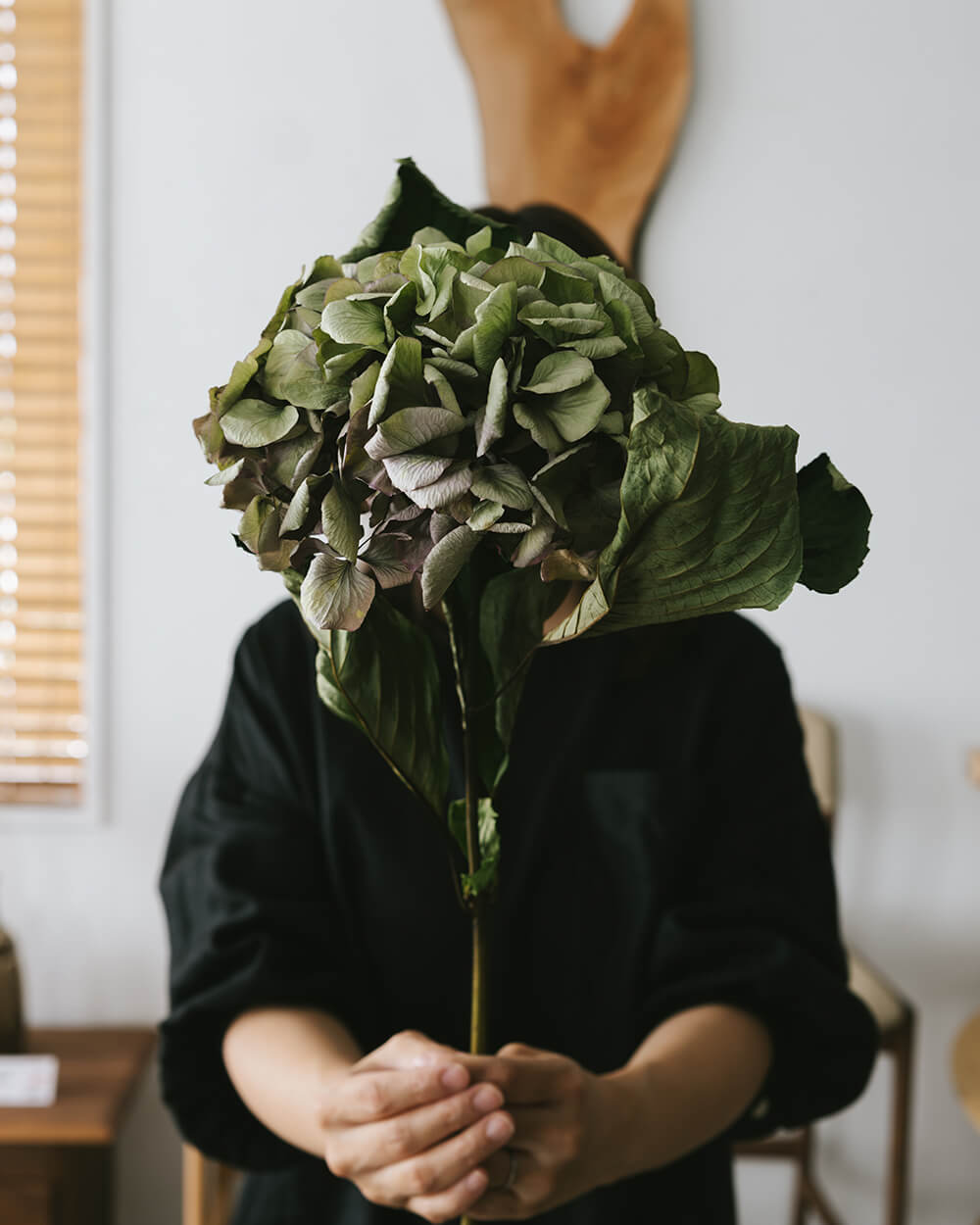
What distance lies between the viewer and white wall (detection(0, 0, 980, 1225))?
175cm

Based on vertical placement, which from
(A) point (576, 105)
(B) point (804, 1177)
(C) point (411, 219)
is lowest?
(B) point (804, 1177)

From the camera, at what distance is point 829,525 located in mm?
404

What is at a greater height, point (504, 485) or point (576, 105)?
point (576, 105)

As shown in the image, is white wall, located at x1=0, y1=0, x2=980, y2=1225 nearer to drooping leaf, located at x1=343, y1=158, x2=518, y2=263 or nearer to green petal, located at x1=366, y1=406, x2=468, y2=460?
drooping leaf, located at x1=343, y1=158, x2=518, y2=263

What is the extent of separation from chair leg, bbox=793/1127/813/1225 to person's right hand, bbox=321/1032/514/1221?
4.98 ft

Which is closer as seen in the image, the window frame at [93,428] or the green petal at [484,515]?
the green petal at [484,515]

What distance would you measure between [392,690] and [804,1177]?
1773 mm

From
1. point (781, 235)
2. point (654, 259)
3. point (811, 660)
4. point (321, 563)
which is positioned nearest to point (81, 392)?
point (654, 259)

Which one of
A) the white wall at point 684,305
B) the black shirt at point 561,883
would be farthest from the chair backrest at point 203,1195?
the black shirt at point 561,883

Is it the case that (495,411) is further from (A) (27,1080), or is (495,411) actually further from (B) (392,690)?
(A) (27,1080)

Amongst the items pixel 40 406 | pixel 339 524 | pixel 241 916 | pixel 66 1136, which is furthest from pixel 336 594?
pixel 40 406

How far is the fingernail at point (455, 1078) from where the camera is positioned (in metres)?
0.53

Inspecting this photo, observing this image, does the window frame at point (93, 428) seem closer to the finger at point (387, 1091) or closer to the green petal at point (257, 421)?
the finger at point (387, 1091)

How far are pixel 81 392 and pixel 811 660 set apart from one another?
50.3 inches
